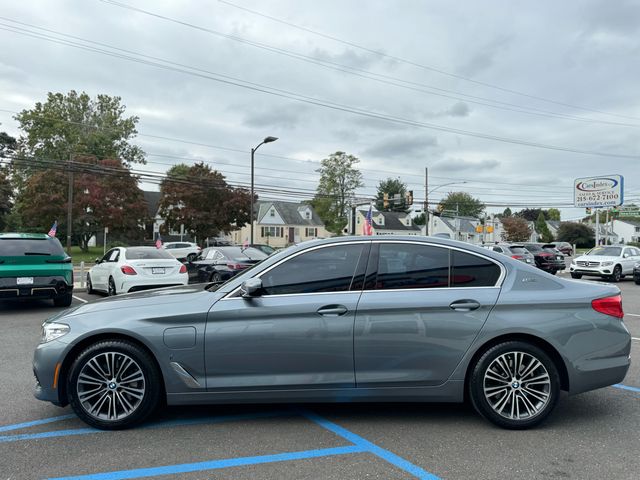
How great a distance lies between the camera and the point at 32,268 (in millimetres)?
10500

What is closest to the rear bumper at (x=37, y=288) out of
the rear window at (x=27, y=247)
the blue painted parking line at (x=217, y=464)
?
the rear window at (x=27, y=247)

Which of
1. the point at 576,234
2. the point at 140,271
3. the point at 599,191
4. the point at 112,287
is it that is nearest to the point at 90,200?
the point at 112,287

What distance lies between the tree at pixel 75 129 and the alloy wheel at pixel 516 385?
57.0m

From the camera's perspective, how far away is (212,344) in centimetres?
406

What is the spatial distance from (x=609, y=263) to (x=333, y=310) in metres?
21.0

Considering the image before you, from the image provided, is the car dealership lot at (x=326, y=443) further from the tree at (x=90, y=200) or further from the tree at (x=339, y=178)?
the tree at (x=339, y=178)

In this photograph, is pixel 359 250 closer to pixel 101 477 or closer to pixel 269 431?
pixel 269 431

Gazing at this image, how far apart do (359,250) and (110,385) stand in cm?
233

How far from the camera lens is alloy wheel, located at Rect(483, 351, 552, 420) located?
414 cm

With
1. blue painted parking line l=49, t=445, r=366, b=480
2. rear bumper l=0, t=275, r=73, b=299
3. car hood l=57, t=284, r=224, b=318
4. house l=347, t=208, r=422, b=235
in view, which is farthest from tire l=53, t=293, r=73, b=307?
house l=347, t=208, r=422, b=235

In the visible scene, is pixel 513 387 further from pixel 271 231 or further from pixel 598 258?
pixel 271 231

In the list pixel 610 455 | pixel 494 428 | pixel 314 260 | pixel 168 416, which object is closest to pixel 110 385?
pixel 168 416

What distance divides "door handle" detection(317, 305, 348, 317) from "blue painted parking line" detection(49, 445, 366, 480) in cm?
100

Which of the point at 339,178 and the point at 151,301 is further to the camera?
the point at 339,178
